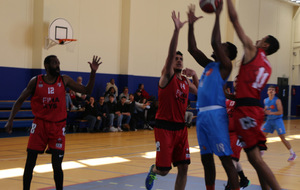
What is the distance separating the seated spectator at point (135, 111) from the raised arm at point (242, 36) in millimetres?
11858

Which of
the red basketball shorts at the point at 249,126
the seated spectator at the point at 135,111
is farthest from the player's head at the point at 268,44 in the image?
the seated spectator at the point at 135,111

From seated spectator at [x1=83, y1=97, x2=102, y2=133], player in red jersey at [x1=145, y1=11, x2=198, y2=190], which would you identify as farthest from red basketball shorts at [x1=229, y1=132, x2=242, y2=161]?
seated spectator at [x1=83, y1=97, x2=102, y2=133]

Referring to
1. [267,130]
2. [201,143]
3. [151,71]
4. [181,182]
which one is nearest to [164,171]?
[181,182]

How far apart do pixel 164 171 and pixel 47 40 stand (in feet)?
36.2

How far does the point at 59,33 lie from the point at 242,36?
1171 cm

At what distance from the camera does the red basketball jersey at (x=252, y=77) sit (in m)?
4.76

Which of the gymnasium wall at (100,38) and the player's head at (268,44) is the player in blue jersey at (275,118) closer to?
the player's head at (268,44)

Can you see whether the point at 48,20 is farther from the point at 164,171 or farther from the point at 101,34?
the point at 164,171

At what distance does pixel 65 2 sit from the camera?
635 inches

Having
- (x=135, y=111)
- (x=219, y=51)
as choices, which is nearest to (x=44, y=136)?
(x=219, y=51)

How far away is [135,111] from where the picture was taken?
1658cm

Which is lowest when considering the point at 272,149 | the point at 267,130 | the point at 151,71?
the point at 272,149

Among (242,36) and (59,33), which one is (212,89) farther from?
(59,33)

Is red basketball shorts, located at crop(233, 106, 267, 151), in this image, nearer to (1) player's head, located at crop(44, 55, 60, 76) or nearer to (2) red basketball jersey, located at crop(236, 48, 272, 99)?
(2) red basketball jersey, located at crop(236, 48, 272, 99)
